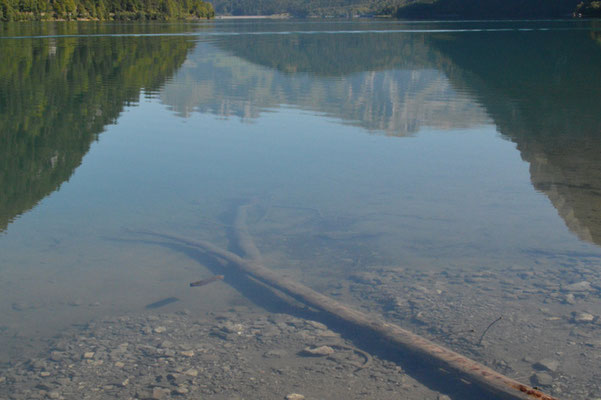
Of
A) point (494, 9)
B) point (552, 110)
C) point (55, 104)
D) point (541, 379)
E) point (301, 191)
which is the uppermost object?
point (494, 9)

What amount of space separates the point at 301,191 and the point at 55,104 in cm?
1324

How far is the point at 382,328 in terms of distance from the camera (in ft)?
21.1

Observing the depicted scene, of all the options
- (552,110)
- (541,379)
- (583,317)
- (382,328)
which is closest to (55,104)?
(552,110)

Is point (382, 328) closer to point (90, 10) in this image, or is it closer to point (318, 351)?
point (318, 351)

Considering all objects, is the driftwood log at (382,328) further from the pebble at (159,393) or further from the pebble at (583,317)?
the pebble at (159,393)

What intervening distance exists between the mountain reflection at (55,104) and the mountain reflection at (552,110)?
8598mm

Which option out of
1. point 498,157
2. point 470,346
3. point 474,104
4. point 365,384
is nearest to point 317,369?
point 365,384

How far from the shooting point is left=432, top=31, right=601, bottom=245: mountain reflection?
11078 mm

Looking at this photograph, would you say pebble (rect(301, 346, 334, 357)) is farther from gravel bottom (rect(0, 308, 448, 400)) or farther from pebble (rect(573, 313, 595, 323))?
pebble (rect(573, 313, 595, 323))

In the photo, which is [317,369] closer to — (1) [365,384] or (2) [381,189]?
(1) [365,384]

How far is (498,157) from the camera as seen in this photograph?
14.4 m

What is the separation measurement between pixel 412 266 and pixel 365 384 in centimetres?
281

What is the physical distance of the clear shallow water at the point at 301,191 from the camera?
7527 mm

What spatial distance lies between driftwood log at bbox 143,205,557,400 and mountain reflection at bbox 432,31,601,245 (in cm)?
382
